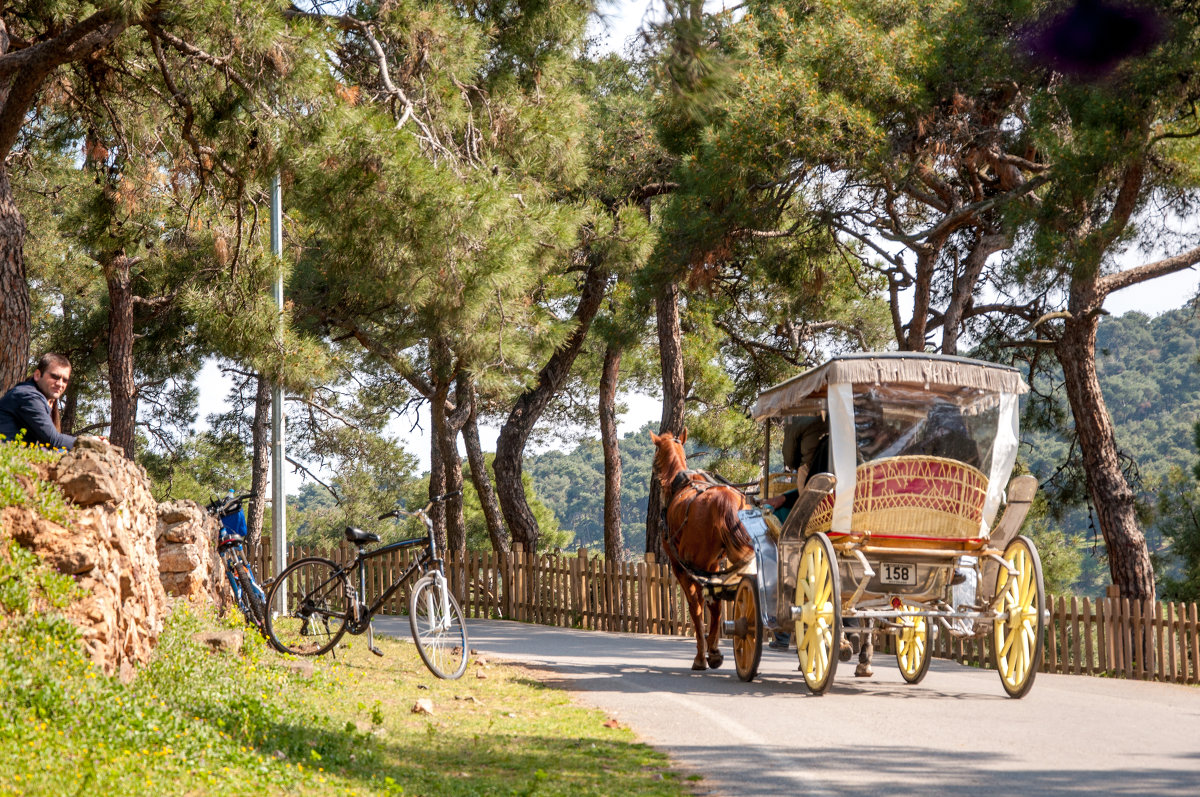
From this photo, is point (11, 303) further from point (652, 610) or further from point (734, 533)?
point (652, 610)

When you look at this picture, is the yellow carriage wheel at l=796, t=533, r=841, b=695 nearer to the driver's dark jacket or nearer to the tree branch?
the driver's dark jacket

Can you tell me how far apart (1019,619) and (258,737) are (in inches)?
214

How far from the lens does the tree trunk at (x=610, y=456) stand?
26.5 meters

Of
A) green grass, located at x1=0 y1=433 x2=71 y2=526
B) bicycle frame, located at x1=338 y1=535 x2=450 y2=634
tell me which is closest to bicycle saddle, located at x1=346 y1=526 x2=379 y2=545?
bicycle frame, located at x1=338 y1=535 x2=450 y2=634

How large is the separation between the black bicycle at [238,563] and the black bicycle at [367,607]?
0.36 metres

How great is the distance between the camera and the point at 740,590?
9.64 meters

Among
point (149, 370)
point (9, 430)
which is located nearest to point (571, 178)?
point (9, 430)

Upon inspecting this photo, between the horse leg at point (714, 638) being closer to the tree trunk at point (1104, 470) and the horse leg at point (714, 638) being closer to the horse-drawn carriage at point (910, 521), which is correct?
the horse-drawn carriage at point (910, 521)

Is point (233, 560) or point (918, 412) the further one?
point (233, 560)

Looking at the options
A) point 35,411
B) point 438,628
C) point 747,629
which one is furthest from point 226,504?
point 747,629

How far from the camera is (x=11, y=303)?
997 centimetres

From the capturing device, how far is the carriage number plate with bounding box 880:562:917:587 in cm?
863

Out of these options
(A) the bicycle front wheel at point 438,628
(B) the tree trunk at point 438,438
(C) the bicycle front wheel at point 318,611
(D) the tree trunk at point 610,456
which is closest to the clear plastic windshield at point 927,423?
(A) the bicycle front wheel at point 438,628

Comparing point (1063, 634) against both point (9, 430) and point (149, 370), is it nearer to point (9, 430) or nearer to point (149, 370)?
point (9, 430)
